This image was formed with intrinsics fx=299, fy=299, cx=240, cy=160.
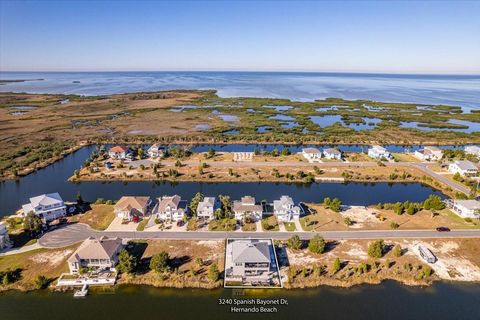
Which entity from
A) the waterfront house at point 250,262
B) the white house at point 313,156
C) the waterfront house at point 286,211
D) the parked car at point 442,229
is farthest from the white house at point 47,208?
the parked car at point 442,229

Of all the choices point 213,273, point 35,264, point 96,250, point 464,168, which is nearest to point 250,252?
point 213,273

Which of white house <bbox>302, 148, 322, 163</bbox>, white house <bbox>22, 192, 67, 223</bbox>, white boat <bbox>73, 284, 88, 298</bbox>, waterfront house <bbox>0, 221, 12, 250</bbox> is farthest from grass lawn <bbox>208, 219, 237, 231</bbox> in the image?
white house <bbox>302, 148, 322, 163</bbox>

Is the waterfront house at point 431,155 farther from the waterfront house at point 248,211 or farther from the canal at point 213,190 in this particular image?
the waterfront house at point 248,211

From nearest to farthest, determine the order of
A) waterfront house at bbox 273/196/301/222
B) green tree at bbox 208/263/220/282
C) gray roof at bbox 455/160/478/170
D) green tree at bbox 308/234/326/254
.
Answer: green tree at bbox 208/263/220/282
green tree at bbox 308/234/326/254
waterfront house at bbox 273/196/301/222
gray roof at bbox 455/160/478/170

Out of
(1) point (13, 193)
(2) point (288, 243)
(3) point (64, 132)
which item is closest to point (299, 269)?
(2) point (288, 243)

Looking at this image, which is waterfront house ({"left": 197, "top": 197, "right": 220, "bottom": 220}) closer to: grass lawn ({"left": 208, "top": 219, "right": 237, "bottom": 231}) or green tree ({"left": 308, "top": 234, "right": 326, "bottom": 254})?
grass lawn ({"left": 208, "top": 219, "right": 237, "bottom": 231})

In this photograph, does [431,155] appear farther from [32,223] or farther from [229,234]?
[32,223]
